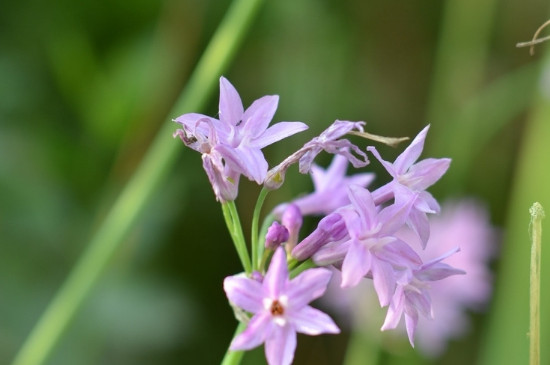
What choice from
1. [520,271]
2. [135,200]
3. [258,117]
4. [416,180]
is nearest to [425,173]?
[416,180]

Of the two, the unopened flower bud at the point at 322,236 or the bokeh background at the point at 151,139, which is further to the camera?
the bokeh background at the point at 151,139

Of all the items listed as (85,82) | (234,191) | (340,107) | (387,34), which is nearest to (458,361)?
(340,107)

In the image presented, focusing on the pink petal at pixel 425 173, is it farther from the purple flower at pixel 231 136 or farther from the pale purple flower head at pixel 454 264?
the pale purple flower head at pixel 454 264

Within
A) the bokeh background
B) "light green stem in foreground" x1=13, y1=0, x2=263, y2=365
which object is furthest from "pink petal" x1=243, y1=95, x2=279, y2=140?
the bokeh background

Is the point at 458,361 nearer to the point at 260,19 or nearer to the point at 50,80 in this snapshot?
the point at 260,19

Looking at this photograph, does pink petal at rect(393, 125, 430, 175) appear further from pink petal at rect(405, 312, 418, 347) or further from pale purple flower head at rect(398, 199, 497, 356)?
pale purple flower head at rect(398, 199, 497, 356)

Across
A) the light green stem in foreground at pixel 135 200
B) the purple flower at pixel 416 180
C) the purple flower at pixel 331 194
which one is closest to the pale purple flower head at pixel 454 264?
the light green stem in foreground at pixel 135 200

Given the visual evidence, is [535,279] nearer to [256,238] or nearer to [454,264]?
[256,238]
